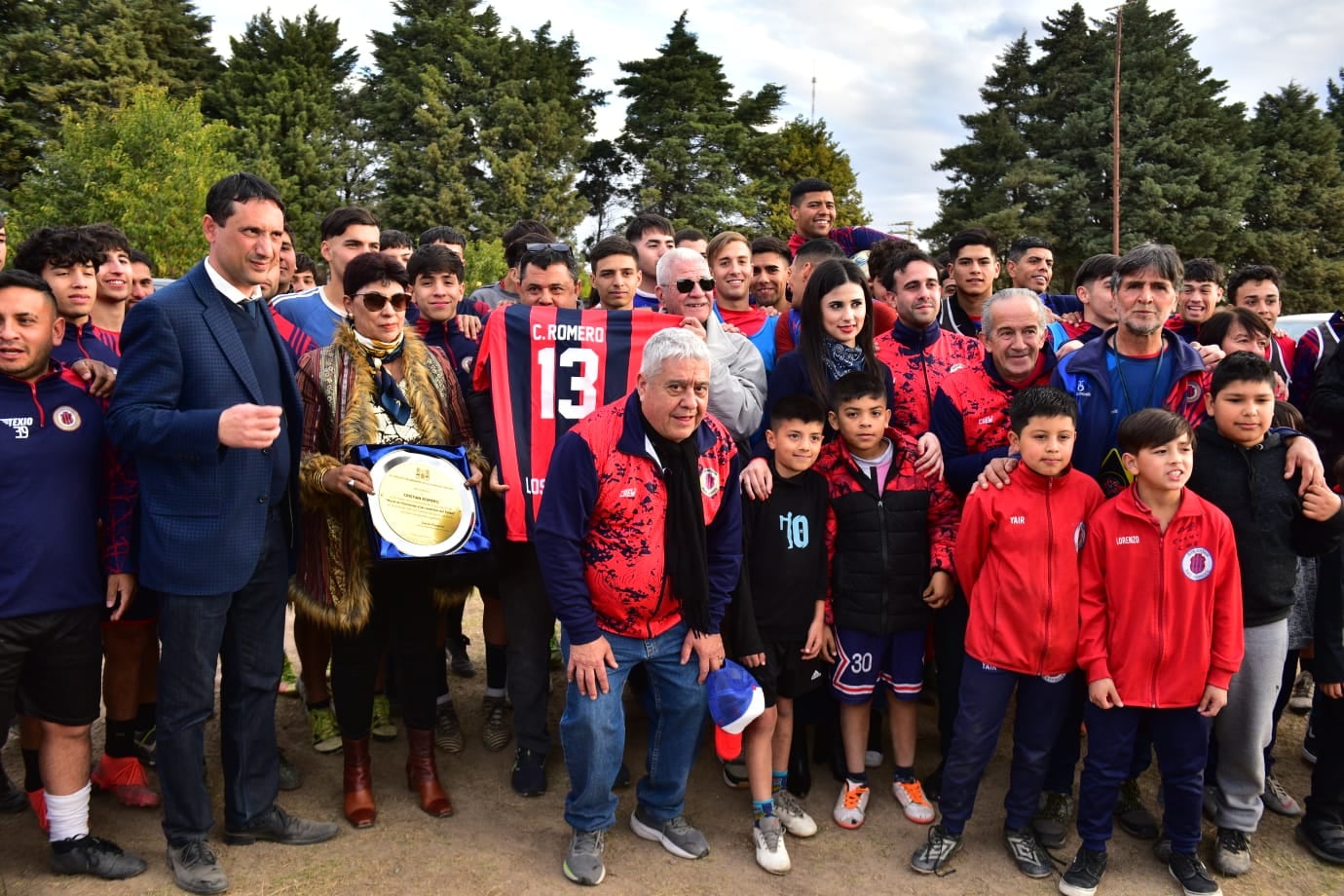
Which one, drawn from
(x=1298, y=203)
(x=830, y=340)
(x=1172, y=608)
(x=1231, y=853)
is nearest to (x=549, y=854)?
(x=830, y=340)

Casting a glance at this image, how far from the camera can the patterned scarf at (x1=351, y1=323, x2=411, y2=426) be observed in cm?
401

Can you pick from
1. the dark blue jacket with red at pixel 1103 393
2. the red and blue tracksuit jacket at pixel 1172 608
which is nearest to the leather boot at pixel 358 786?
the red and blue tracksuit jacket at pixel 1172 608

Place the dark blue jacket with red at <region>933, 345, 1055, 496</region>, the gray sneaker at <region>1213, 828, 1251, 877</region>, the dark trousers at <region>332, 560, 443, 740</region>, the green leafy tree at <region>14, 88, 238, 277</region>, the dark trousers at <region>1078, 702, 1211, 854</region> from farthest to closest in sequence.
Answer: the green leafy tree at <region>14, 88, 238, 277</region> → the dark blue jacket with red at <region>933, 345, 1055, 496</region> → the dark trousers at <region>332, 560, 443, 740</region> → the gray sneaker at <region>1213, 828, 1251, 877</region> → the dark trousers at <region>1078, 702, 1211, 854</region>

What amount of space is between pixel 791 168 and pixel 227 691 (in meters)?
37.3

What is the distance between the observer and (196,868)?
3512 mm

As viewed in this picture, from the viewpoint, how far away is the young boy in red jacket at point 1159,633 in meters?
3.56

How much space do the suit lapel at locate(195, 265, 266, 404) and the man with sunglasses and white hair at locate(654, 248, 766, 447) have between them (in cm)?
197

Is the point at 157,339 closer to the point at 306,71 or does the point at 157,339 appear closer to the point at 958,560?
the point at 958,560

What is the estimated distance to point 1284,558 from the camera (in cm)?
375

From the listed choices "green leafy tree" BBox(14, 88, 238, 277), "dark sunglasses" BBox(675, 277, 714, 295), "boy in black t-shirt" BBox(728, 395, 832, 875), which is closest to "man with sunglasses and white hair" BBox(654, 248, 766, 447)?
"dark sunglasses" BBox(675, 277, 714, 295)

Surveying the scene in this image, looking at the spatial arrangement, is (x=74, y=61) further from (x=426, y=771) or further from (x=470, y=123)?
(x=426, y=771)

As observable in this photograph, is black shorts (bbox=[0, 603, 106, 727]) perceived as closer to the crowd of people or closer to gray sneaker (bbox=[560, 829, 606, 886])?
the crowd of people

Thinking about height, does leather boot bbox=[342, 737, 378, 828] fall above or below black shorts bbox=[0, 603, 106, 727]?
below

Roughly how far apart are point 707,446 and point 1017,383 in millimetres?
1672
